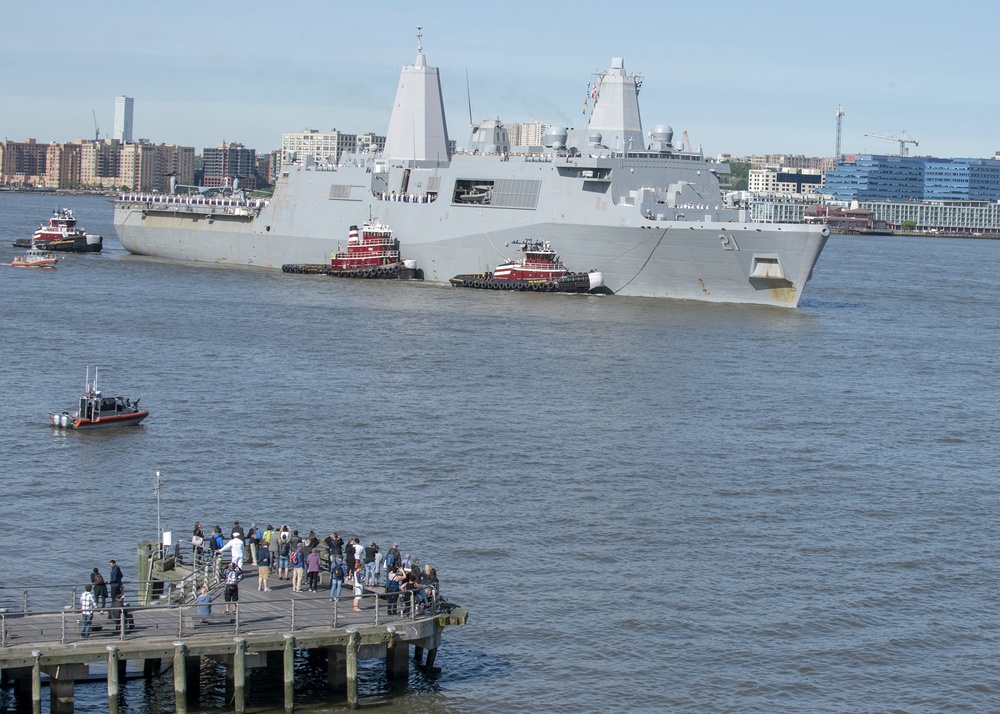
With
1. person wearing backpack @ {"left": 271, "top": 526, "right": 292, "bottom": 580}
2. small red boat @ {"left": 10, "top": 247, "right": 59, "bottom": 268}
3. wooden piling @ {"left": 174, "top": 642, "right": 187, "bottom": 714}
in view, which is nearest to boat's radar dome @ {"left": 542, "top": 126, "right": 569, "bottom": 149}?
small red boat @ {"left": 10, "top": 247, "right": 59, "bottom": 268}

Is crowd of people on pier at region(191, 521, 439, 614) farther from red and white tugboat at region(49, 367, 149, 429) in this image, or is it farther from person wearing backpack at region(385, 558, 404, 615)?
red and white tugboat at region(49, 367, 149, 429)

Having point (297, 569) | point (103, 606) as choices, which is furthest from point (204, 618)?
point (297, 569)

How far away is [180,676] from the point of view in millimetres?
17812

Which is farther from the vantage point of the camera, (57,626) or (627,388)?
(627,388)

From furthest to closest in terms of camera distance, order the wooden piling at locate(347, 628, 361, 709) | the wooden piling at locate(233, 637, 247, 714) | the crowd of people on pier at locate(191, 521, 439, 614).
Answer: the crowd of people on pier at locate(191, 521, 439, 614) → the wooden piling at locate(347, 628, 361, 709) → the wooden piling at locate(233, 637, 247, 714)

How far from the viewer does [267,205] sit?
74.6m

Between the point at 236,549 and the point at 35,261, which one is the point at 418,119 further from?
the point at 236,549

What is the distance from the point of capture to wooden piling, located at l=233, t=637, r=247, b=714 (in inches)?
704

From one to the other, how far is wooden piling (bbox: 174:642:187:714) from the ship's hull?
130 feet

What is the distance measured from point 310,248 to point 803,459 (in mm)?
44144

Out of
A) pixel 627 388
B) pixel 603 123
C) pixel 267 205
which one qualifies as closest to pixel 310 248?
pixel 267 205

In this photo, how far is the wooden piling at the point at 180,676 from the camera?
17719 millimetres

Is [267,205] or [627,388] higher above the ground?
[267,205]

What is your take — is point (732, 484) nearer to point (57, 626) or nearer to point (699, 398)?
point (699, 398)
